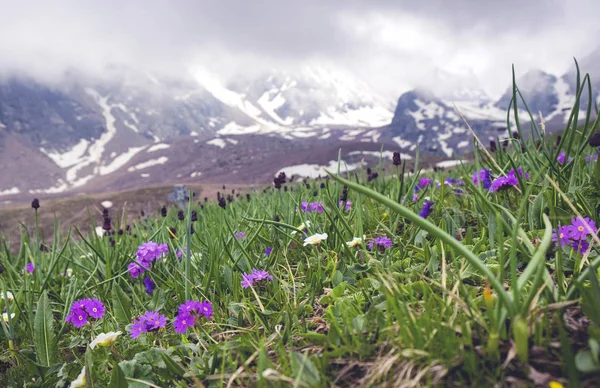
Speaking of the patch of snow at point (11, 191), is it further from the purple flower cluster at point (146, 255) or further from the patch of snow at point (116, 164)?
the purple flower cluster at point (146, 255)

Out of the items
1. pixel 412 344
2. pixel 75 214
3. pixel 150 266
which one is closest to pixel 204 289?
pixel 150 266

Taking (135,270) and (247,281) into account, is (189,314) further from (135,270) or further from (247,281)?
(135,270)

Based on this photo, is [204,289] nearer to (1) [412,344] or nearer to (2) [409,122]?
(1) [412,344]

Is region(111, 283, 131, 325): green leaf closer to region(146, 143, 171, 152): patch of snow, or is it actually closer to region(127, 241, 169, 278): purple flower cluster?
region(127, 241, 169, 278): purple flower cluster

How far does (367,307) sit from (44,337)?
164 centimetres

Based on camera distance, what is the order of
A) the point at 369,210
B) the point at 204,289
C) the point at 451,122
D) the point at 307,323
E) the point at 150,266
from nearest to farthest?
the point at 307,323
the point at 204,289
the point at 150,266
the point at 369,210
the point at 451,122

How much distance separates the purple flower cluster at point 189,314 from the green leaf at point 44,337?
728mm

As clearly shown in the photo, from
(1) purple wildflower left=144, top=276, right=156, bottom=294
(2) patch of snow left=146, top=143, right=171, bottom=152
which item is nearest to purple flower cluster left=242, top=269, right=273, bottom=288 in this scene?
(1) purple wildflower left=144, top=276, right=156, bottom=294

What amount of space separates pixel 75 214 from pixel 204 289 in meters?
33.7

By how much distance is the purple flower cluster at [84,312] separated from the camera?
6.84 ft

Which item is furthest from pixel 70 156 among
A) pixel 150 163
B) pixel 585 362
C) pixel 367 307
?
pixel 585 362

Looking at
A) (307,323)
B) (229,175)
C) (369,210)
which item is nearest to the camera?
(307,323)

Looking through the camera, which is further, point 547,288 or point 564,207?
point 564,207

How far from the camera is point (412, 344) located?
3.52ft
